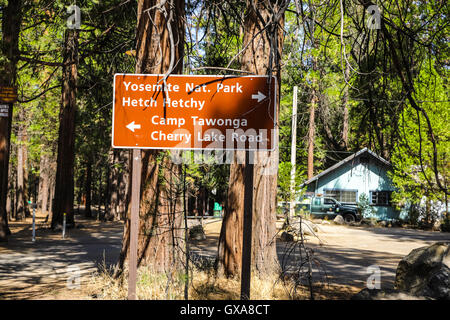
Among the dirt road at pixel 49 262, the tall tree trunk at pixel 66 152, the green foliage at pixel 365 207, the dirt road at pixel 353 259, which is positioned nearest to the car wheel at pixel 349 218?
the green foliage at pixel 365 207

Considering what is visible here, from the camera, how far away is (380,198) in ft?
120

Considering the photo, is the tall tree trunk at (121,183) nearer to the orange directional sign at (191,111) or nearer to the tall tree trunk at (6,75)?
the tall tree trunk at (6,75)

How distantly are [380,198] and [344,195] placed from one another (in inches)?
113

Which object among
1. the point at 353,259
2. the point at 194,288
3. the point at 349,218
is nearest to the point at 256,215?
the point at 194,288

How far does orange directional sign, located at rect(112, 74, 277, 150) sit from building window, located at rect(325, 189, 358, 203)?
34.3 metres

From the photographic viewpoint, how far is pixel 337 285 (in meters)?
9.34

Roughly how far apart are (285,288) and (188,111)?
3.72 meters

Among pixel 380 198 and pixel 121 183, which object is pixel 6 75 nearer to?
pixel 121 183

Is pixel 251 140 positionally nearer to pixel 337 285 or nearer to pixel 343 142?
pixel 337 285

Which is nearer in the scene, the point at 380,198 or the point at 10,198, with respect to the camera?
the point at 10,198

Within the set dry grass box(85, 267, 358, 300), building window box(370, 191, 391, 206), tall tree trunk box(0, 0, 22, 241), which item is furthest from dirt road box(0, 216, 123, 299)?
building window box(370, 191, 391, 206)

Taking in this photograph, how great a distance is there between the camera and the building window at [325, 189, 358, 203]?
125 feet

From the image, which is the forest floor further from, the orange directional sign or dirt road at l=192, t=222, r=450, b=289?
the orange directional sign
